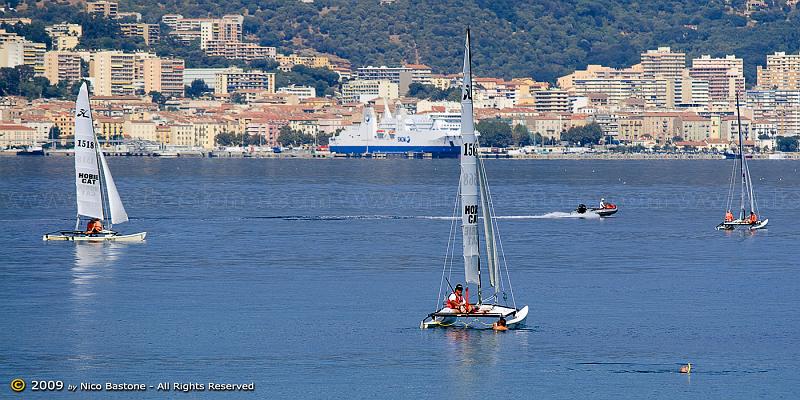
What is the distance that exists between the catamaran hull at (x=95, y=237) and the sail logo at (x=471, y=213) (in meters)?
25.8

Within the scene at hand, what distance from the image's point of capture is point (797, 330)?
140ft

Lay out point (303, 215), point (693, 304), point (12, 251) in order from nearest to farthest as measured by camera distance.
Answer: point (693, 304) → point (12, 251) → point (303, 215)

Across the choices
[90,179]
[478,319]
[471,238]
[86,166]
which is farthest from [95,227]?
[471,238]

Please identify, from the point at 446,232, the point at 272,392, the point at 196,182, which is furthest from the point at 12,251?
the point at 196,182

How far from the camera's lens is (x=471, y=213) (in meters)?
41.2

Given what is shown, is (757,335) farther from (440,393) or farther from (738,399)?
(440,393)

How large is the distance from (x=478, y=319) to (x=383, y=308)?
4092 mm

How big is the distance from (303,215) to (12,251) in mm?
24780

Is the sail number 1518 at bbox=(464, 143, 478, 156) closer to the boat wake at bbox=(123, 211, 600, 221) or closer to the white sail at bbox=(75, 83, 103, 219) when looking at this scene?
the white sail at bbox=(75, 83, 103, 219)

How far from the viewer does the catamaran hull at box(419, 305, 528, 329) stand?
137 ft

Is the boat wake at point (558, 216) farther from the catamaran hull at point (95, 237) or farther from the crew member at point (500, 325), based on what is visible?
the crew member at point (500, 325)

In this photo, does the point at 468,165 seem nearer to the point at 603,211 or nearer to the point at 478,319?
the point at 478,319

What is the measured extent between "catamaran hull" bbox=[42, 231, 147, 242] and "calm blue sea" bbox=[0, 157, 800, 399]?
86cm

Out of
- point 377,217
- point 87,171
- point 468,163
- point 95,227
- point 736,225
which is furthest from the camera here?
point 377,217
